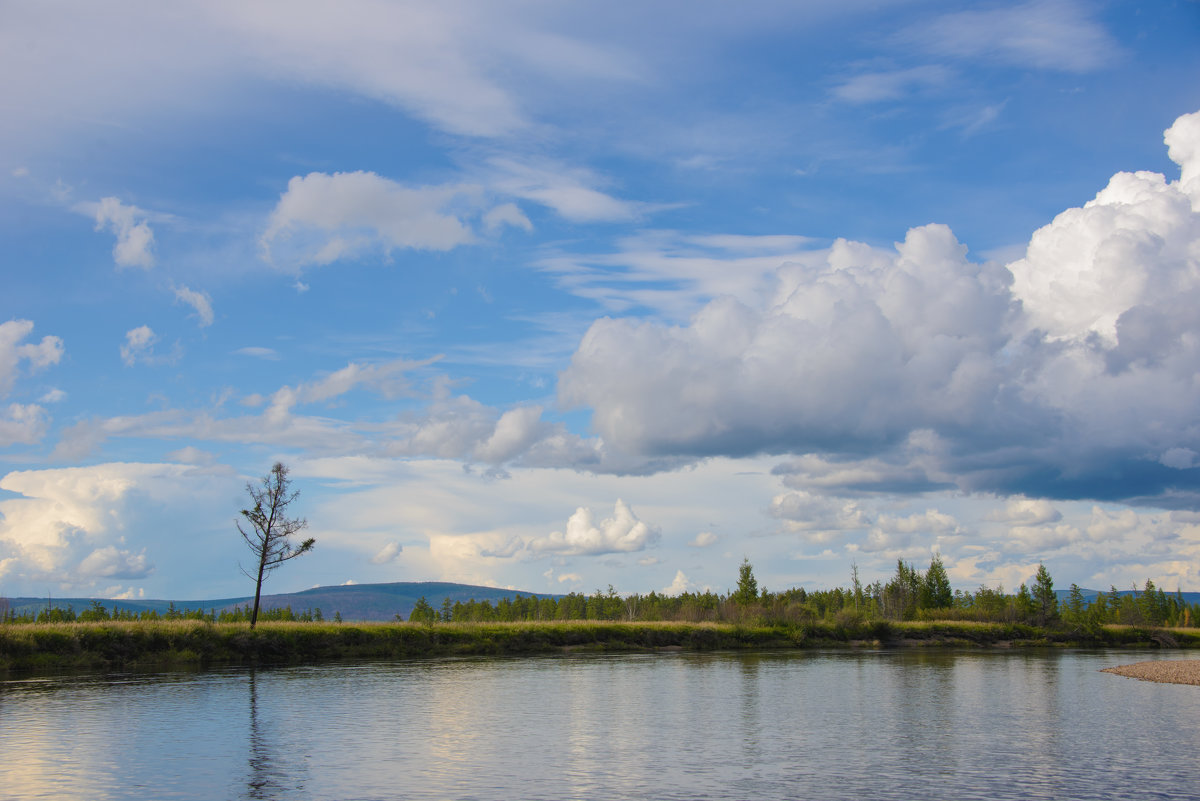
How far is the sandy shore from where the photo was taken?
177 feet

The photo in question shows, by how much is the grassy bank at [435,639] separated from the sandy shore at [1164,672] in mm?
35867

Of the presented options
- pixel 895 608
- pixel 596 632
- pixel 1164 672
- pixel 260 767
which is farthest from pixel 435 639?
pixel 895 608

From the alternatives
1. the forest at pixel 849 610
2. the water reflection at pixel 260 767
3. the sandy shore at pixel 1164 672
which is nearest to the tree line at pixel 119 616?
the forest at pixel 849 610

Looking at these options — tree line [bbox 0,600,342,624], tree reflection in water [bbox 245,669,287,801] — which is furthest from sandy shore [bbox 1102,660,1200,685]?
tree line [bbox 0,600,342,624]

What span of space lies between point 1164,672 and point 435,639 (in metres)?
54.7

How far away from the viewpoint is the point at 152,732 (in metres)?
29.1

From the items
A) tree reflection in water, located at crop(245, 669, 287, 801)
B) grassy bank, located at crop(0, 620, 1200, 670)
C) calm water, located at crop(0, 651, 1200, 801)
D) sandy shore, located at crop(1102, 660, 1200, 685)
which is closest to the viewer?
tree reflection in water, located at crop(245, 669, 287, 801)

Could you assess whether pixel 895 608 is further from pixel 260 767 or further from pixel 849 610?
pixel 260 767

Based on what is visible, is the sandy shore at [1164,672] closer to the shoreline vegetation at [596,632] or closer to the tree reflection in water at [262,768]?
the shoreline vegetation at [596,632]

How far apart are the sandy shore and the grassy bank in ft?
118

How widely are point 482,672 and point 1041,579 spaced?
12141 cm

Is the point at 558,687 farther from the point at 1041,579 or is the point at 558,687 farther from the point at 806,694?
the point at 1041,579

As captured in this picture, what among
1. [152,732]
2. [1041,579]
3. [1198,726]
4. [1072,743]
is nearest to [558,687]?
[152,732]

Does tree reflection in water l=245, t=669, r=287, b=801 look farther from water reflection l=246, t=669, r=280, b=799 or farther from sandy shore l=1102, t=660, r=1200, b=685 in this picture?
sandy shore l=1102, t=660, r=1200, b=685
